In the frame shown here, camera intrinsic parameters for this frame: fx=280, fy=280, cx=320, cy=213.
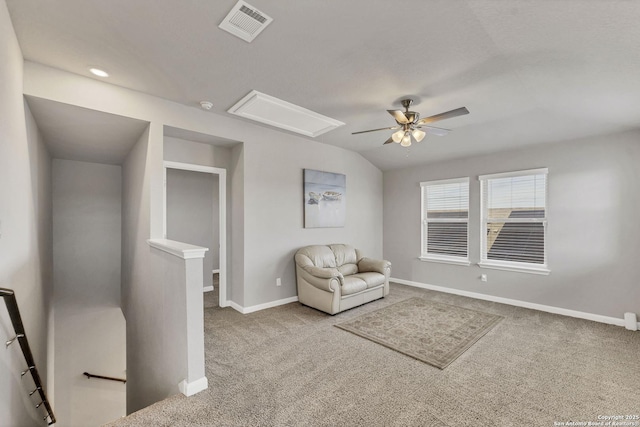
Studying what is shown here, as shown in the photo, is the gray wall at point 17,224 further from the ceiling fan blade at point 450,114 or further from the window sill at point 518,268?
the window sill at point 518,268

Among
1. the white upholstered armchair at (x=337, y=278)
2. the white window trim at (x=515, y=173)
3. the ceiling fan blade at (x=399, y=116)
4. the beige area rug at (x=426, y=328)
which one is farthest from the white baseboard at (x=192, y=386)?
the white window trim at (x=515, y=173)

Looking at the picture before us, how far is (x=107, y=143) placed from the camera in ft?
13.3

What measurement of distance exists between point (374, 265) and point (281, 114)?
2.96m

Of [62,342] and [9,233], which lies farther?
[62,342]

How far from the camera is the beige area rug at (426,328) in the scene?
3010 millimetres

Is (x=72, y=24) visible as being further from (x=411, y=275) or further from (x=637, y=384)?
(x=411, y=275)

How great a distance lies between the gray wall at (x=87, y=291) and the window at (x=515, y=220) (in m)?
6.94

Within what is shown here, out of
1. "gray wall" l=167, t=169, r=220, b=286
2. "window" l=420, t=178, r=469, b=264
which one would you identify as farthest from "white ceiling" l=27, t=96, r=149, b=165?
"window" l=420, t=178, r=469, b=264

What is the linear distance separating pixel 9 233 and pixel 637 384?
5.25 m

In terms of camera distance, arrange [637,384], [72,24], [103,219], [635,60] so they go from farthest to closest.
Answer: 1. [103,219]
2. [637,384]
3. [635,60]
4. [72,24]

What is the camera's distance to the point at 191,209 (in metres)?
5.82

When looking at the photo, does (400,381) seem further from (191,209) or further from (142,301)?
(191,209)

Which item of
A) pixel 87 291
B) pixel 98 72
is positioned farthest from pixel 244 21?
pixel 87 291

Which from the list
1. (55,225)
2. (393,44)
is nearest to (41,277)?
(55,225)
